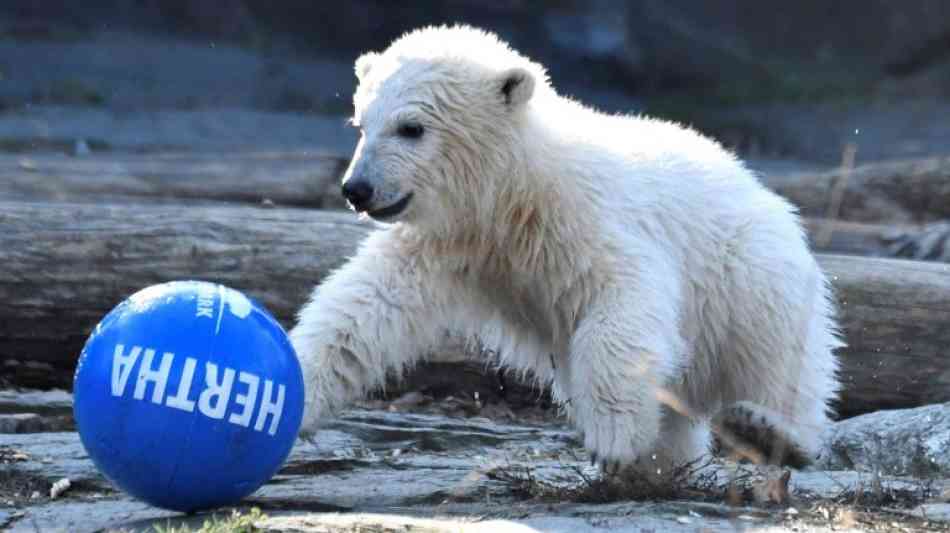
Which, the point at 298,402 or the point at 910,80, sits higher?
the point at 910,80

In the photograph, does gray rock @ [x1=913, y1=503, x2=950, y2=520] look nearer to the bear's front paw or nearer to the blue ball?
the bear's front paw

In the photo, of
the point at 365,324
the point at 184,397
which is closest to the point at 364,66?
the point at 365,324

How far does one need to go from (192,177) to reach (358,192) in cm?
427

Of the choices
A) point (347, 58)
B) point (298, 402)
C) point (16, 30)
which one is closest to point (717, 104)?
point (347, 58)

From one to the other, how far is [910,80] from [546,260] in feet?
38.4

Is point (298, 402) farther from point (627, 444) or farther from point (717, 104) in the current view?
point (717, 104)

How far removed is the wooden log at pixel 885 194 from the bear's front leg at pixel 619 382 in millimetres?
4224

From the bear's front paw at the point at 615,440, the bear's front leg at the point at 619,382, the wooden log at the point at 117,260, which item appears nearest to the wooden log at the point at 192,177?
the wooden log at the point at 117,260

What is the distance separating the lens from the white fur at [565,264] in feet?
14.8

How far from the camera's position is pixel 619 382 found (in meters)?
4.34


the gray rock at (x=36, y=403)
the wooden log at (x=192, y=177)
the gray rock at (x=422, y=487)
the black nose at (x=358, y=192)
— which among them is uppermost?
the black nose at (x=358, y=192)

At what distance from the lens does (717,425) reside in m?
4.59

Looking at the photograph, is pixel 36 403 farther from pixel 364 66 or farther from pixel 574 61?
pixel 574 61

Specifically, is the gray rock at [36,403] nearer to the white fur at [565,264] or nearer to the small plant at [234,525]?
the white fur at [565,264]
